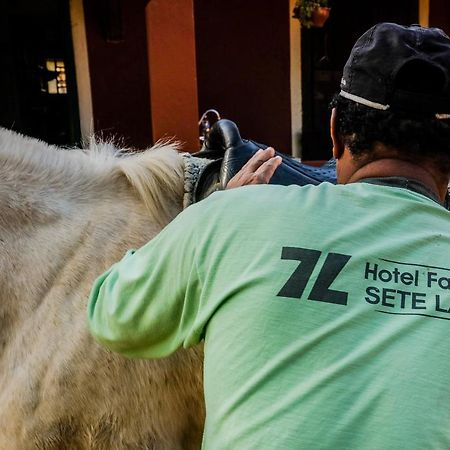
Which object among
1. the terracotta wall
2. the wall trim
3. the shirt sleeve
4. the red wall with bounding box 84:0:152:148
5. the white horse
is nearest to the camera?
the shirt sleeve

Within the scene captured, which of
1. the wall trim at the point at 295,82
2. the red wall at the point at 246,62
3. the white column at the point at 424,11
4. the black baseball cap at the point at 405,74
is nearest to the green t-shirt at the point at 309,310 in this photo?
the black baseball cap at the point at 405,74

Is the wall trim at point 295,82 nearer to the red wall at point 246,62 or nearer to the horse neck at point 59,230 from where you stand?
the red wall at point 246,62

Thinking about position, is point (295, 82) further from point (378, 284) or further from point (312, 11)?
point (378, 284)

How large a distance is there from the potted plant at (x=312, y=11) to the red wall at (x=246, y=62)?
671 mm

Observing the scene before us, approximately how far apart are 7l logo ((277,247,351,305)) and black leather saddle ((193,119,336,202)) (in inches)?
32.9

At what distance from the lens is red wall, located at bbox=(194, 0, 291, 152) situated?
6.25 metres

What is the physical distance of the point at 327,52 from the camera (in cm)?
673

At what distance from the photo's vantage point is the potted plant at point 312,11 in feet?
18.4

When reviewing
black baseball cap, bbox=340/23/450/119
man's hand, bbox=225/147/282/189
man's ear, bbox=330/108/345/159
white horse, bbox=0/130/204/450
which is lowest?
white horse, bbox=0/130/204/450

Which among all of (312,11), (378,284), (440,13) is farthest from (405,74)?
(440,13)

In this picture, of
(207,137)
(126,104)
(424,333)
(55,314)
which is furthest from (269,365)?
(126,104)

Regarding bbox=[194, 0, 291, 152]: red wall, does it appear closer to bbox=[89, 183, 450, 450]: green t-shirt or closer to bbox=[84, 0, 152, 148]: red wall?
bbox=[84, 0, 152, 148]: red wall

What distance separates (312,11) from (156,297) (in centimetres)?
522

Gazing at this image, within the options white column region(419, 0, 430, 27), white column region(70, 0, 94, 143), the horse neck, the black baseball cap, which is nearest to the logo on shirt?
the black baseball cap
